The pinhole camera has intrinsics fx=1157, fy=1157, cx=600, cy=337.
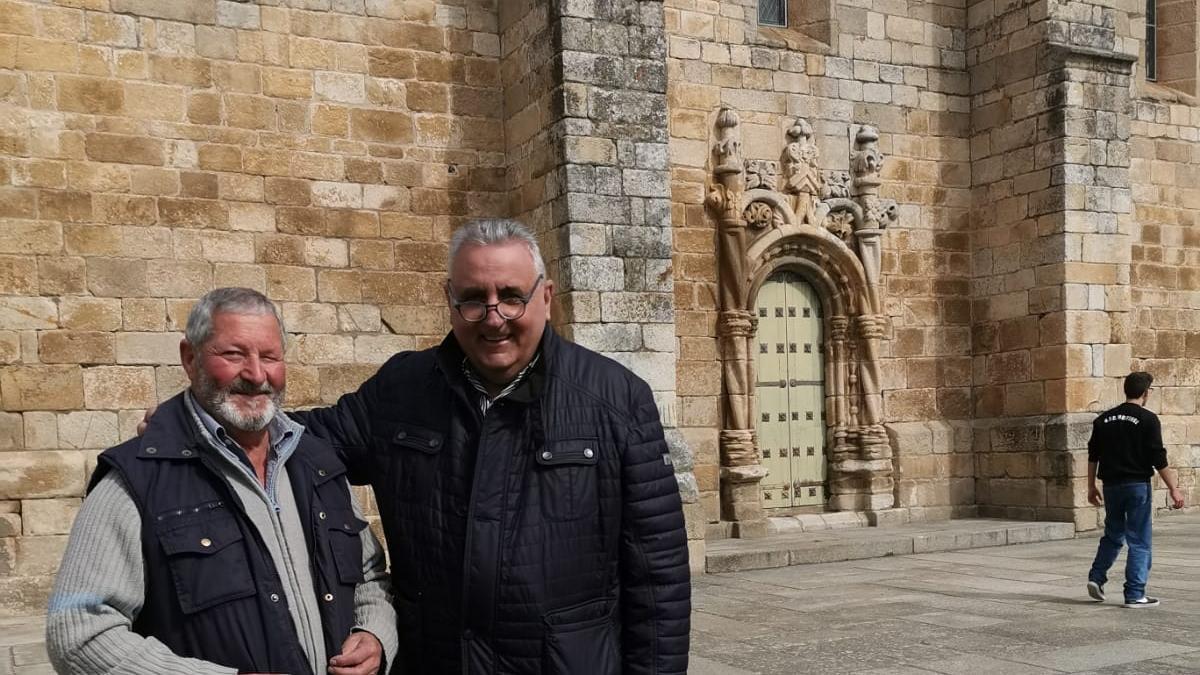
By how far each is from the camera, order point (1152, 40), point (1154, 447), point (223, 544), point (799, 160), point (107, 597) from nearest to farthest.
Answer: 1. point (107, 597)
2. point (223, 544)
3. point (1154, 447)
4. point (799, 160)
5. point (1152, 40)

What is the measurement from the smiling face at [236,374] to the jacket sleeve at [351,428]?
279mm

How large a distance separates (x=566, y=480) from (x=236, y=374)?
28.4 inches

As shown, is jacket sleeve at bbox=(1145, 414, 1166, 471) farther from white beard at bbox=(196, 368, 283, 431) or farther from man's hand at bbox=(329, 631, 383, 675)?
white beard at bbox=(196, 368, 283, 431)

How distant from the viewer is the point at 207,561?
224 centimetres

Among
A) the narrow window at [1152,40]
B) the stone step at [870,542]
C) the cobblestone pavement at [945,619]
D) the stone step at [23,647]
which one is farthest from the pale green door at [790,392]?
the stone step at [23,647]

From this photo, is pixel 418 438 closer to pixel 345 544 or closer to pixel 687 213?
pixel 345 544

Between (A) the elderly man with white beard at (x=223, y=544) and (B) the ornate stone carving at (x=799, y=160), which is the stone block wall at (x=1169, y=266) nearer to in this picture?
(B) the ornate stone carving at (x=799, y=160)

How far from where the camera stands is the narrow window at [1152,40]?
13.9m

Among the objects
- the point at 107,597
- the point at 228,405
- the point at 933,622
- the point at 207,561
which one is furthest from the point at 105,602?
the point at 933,622

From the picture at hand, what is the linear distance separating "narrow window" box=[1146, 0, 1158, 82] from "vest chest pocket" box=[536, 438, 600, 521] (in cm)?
1353

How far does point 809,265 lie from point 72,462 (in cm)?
689

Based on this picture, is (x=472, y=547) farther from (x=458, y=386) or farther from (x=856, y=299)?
(x=856, y=299)

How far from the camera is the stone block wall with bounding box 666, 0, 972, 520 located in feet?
34.7

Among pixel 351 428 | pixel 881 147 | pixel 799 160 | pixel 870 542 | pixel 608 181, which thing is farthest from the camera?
pixel 881 147
